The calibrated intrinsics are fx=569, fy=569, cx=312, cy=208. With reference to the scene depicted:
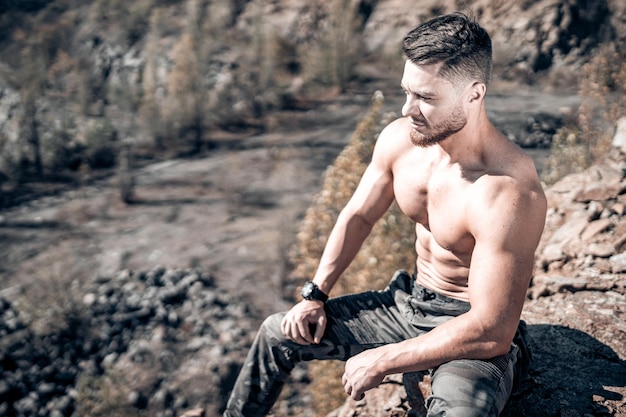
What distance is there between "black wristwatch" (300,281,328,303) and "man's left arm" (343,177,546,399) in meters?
0.54

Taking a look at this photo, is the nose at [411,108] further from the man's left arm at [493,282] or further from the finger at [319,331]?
the finger at [319,331]

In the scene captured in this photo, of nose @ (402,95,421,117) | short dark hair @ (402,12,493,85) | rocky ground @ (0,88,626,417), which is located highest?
short dark hair @ (402,12,493,85)

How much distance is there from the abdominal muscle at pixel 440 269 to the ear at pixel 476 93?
2.00 ft

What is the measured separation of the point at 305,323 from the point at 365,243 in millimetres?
2536

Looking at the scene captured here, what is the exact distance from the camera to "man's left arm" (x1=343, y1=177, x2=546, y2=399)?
193 centimetres

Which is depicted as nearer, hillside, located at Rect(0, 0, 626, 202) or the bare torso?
the bare torso

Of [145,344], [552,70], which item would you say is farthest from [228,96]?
[145,344]

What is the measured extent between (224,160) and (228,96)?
366cm

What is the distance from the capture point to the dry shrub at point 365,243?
4457mm

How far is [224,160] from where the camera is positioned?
563 inches

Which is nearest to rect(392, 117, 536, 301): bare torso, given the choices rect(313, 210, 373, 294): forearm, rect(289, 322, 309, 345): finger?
rect(313, 210, 373, 294): forearm

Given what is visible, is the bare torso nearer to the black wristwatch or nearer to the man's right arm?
the man's right arm

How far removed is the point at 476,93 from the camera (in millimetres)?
2047

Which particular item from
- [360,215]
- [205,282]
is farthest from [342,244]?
[205,282]
